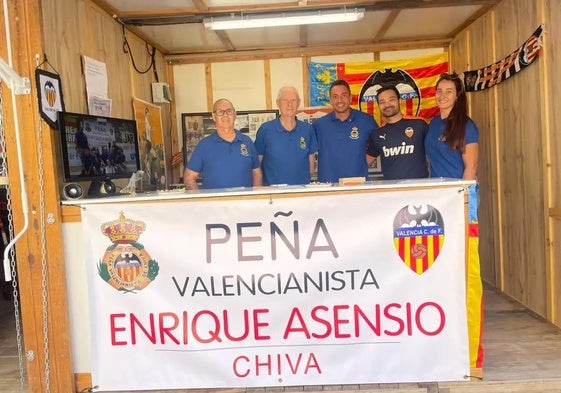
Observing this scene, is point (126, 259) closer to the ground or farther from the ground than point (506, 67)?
closer to the ground

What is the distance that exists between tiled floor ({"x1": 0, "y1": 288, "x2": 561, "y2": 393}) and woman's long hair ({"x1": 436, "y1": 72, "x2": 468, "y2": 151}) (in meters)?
1.29

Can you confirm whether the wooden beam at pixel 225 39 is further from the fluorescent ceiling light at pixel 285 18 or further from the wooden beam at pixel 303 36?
the wooden beam at pixel 303 36

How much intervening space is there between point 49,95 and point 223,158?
1200 millimetres

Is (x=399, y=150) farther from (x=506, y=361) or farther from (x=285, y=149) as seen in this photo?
(x=506, y=361)

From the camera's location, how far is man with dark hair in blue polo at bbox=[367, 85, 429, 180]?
3490 millimetres

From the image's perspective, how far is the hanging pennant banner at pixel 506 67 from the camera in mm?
3338

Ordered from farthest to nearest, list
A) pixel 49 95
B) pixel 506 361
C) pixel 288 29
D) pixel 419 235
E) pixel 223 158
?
pixel 288 29
pixel 223 158
pixel 506 361
pixel 49 95
pixel 419 235

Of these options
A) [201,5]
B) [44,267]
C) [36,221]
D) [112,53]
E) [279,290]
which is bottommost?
[279,290]

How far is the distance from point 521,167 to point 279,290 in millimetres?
2324

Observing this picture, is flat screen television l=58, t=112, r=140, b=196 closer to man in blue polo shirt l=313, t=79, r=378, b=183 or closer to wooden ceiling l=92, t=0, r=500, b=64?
wooden ceiling l=92, t=0, r=500, b=64

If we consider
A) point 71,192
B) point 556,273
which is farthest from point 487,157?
point 71,192

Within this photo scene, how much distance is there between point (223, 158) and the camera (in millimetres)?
3406

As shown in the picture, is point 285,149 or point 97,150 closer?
point 97,150

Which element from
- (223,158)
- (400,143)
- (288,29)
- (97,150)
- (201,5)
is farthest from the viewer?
(288,29)
